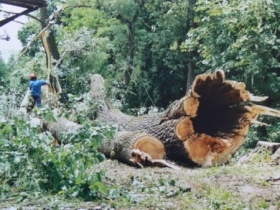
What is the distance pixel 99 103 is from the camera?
795cm

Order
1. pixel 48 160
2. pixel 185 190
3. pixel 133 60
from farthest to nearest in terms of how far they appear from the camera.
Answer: pixel 133 60 → pixel 185 190 → pixel 48 160

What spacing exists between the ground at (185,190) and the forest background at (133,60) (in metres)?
0.24

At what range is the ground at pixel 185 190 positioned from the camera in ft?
12.5

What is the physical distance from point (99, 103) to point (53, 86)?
2.95 m

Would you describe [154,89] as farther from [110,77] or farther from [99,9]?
[99,9]

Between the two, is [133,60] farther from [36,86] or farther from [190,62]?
[36,86]

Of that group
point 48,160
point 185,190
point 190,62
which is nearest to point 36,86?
point 48,160

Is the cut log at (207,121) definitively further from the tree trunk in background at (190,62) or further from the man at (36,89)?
the tree trunk in background at (190,62)

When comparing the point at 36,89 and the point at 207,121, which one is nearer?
the point at 207,121

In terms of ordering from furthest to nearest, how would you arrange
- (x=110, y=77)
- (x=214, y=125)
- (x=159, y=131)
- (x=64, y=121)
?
(x=110, y=77) → (x=64, y=121) → (x=214, y=125) → (x=159, y=131)

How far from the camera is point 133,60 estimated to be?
16062mm

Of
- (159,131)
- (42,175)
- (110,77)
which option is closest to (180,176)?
(159,131)

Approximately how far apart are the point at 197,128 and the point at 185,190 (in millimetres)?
2981

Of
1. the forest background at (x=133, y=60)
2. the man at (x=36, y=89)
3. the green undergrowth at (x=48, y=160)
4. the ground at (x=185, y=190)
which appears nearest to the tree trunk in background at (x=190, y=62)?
the forest background at (x=133, y=60)
